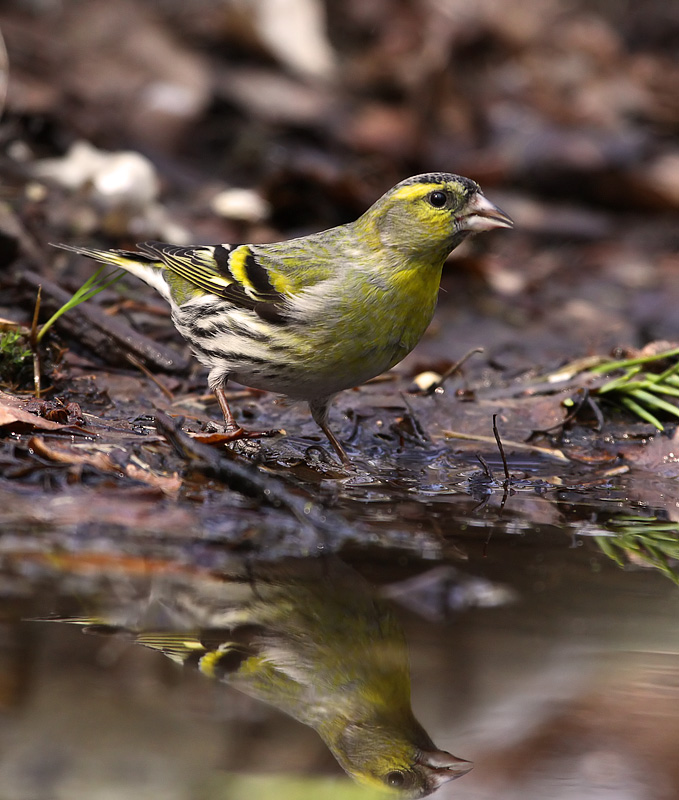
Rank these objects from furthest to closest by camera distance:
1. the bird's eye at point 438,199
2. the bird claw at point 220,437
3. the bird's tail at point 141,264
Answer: the bird's tail at point 141,264 → the bird's eye at point 438,199 → the bird claw at point 220,437

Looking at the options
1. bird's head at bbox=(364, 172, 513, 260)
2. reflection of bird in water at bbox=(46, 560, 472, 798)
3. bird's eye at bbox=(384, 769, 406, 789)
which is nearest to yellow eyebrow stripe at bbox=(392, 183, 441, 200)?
bird's head at bbox=(364, 172, 513, 260)

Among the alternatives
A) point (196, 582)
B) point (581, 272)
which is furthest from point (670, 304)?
point (196, 582)

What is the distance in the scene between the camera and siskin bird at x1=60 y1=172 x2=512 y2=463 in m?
4.11

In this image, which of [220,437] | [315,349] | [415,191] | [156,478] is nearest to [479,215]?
[415,191]

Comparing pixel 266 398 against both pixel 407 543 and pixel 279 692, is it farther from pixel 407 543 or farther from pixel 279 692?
pixel 279 692

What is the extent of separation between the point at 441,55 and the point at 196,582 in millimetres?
8469

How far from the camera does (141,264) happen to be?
4.93m

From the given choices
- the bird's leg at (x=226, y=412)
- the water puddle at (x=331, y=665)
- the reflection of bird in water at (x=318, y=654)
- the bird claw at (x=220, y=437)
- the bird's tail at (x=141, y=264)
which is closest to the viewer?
the water puddle at (x=331, y=665)

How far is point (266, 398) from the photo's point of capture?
509cm

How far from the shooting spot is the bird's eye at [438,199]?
4359mm

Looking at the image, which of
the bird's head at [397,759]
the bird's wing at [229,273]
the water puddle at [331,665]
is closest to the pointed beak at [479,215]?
the bird's wing at [229,273]

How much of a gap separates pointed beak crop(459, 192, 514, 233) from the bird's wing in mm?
841

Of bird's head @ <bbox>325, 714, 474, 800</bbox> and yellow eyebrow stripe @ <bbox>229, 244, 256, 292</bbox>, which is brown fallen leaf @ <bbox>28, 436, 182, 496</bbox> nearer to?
yellow eyebrow stripe @ <bbox>229, 244, 256, 292</bbox>

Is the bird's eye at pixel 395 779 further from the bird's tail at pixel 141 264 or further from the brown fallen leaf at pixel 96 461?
the bird's tail at pixel 141 264
